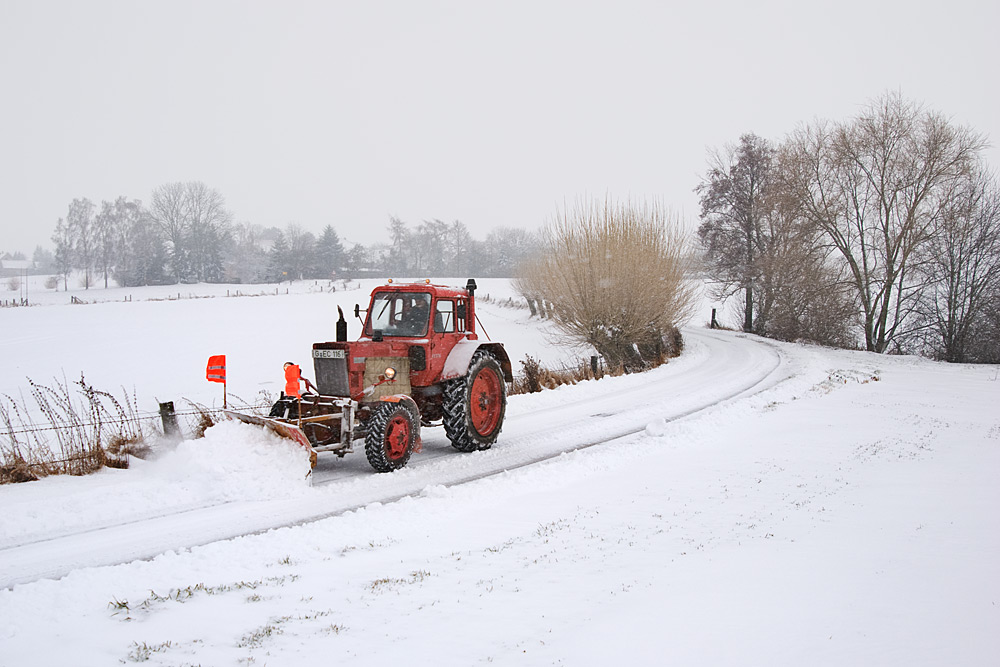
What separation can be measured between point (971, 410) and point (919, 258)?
15172 millimetres

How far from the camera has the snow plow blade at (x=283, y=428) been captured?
6.77 meters

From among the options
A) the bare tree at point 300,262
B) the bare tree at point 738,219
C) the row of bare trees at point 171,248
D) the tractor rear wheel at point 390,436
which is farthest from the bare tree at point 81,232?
the tractor rear wheel at point 390,436

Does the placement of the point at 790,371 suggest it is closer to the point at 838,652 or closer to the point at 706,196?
the point at 838,652

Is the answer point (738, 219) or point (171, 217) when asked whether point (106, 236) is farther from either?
point (738, 219)

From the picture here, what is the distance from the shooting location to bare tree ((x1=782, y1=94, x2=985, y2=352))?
2455cm

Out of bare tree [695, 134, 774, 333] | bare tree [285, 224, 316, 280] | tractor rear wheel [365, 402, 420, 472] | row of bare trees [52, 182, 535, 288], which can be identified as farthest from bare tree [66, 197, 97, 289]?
tractor rear wheel [365, 402, 420, 472]

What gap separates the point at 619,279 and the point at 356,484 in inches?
579

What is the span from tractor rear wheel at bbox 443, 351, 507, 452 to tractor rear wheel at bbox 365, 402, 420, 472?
93cm

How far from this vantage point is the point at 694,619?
3.78 metres

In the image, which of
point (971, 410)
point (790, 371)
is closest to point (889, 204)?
point (790, 371)

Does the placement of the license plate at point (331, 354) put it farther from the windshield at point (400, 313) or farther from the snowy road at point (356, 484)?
the snowy road at point (356, 484)

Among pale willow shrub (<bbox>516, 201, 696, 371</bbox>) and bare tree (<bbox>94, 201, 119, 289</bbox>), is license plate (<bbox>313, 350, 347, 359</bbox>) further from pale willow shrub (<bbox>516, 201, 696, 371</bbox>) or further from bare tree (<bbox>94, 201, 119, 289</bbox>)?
bare tree (<bbox>94, 201, 119, 289</bbox>)

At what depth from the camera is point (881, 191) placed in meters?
25.8

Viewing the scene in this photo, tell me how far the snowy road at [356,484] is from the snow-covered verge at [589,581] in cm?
38
